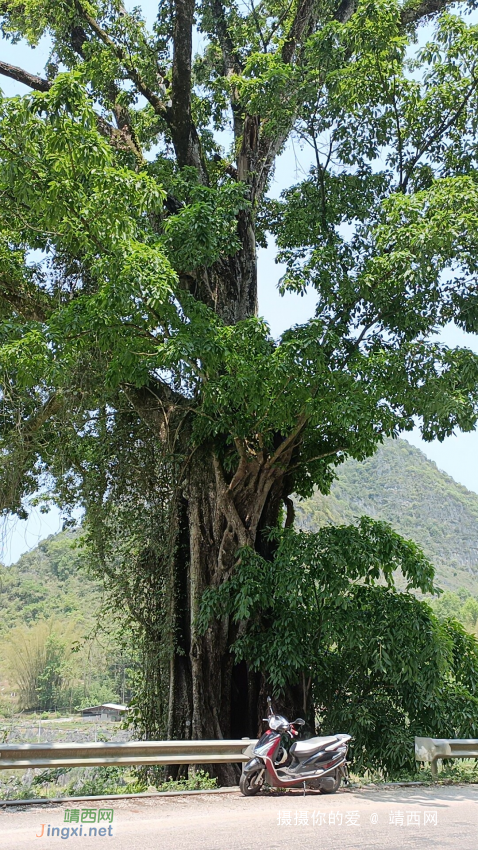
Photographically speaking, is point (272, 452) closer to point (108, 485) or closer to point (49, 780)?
point (108, 485)

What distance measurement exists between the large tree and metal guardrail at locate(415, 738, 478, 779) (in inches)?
96.2

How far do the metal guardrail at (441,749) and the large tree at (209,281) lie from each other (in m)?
2.44

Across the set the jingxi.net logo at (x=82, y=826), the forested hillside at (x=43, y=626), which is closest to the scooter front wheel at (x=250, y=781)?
the jingxi.net logo at (x=82, y=826)

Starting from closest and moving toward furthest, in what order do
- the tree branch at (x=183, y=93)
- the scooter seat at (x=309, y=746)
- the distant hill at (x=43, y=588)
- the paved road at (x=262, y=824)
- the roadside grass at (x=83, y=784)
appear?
the paved road at (x=262, y=824)
the scooter seat at (x=309, y=746)
the roadside grass at (x=83, y=784)
the tree branch at (x=183, y=93)
the distant hill at (x=43, y=588)

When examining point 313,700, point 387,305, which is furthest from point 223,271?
point 313,700

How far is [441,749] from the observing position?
22.6 feet

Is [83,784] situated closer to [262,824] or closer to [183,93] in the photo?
[262,824]

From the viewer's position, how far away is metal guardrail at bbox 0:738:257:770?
516 cm

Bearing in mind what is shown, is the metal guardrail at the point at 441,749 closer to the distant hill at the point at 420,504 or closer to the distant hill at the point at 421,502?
the distant hill at the point at 420,504

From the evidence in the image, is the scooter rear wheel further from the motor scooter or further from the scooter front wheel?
the scooter front wheel

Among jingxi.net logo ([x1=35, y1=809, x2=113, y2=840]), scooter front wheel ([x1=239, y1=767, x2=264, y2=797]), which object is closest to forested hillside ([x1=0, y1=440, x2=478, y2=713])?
scooter front wheel ([x1=239, y1=767, x2=264, y2=797])

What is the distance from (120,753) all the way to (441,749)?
3.16 metres

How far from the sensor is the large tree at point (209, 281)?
7.29m

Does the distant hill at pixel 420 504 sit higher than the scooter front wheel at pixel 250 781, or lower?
higher
